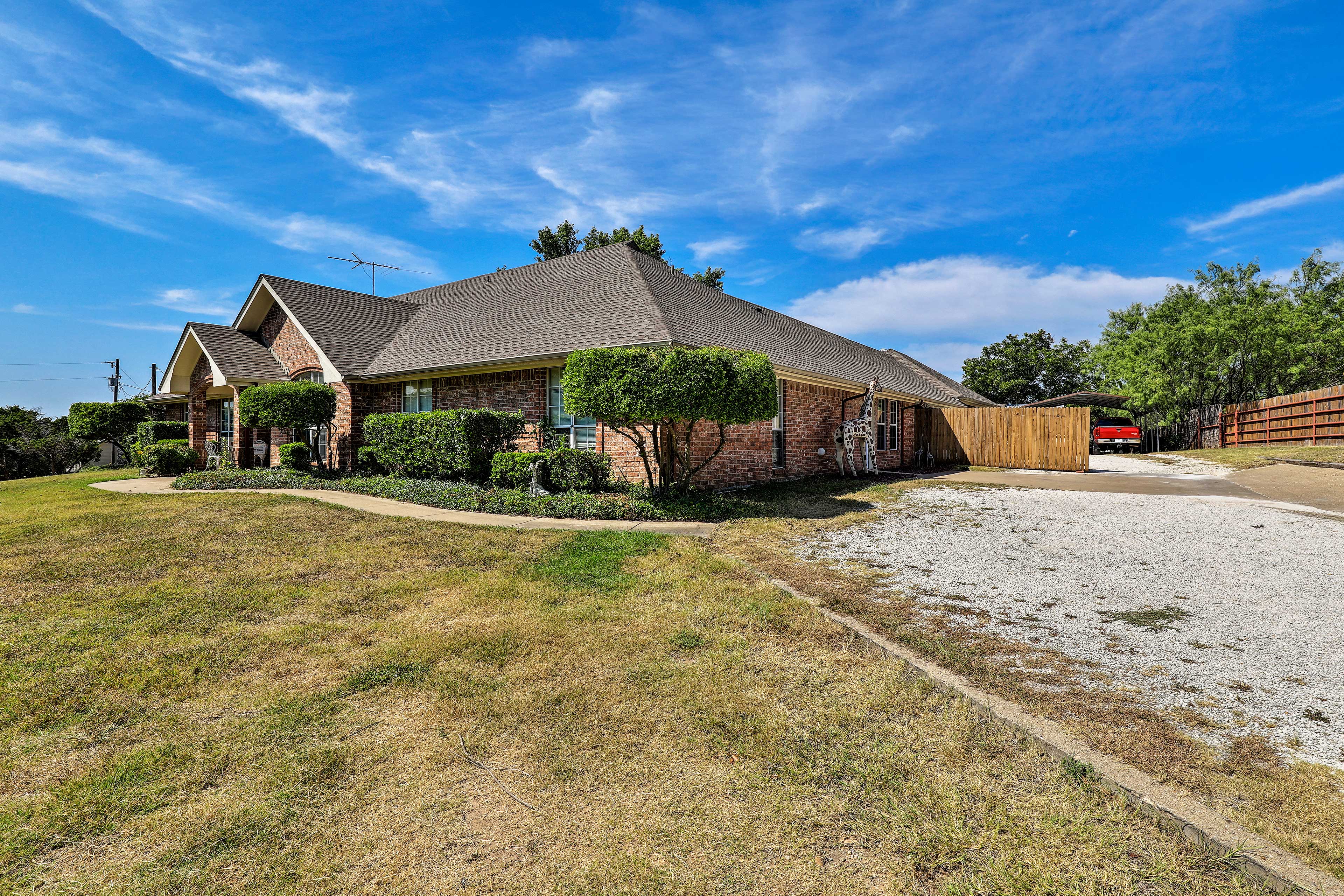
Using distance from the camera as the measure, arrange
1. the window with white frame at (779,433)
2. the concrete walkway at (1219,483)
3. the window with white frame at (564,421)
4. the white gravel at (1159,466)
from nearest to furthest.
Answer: the concrete walkway at (1219,483), the window with white frame at (564,421), the window with white frame at (779,433), the white gravel at (1159,466)

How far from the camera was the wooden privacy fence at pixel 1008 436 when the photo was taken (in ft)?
60.4

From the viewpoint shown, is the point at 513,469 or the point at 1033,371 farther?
the point at 1033,371

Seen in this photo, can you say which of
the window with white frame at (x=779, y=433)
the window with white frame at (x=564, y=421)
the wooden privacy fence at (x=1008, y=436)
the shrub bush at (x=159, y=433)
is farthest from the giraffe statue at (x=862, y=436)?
the shrub bush at (x=159, y=433)

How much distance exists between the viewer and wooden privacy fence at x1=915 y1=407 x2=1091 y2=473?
1842 centimetres

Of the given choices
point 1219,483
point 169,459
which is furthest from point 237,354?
point 1219,483

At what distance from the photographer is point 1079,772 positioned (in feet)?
8.45

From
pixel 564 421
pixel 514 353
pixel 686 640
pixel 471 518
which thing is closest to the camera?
pixel 686 640

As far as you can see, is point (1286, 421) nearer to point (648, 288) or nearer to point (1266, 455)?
point (1266, 455)

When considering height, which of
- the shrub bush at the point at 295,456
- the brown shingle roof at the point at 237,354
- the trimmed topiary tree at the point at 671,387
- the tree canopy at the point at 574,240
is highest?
the tree canopy at the point at 574,240

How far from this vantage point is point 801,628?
4.38 m

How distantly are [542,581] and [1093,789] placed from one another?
4.43 meters

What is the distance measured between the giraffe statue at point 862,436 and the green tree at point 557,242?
22359 mm

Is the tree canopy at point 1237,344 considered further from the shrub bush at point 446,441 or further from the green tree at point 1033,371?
the shrub bush at point 446,441

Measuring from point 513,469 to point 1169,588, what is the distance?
978 cm
